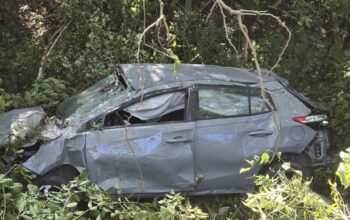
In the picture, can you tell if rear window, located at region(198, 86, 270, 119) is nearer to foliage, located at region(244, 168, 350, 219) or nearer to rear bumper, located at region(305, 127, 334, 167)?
rear bumper, located at region(305, 127, 334, 167)

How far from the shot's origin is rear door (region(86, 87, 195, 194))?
6.10 meters

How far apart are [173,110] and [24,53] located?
4.29m

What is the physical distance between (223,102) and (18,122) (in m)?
2.44

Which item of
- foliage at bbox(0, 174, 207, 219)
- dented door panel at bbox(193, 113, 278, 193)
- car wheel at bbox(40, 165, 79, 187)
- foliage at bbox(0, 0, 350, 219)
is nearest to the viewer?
foliage at bbox(0, 174, 207, 219)

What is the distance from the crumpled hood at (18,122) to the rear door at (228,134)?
1.92 metres

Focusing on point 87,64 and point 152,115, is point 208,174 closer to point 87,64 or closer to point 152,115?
point 152,115

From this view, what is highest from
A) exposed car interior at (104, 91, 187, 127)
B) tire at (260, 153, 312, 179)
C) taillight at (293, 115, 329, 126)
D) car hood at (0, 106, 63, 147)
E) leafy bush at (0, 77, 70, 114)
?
exposed car interior at (104, 91, 187, 127)

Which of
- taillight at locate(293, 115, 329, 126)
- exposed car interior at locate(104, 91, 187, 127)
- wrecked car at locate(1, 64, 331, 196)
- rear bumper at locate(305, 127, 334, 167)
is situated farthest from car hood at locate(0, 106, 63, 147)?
rear bumper at locate(305, 127, 334, 167)

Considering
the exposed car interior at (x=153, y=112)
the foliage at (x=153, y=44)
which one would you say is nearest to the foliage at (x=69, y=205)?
the exposed car interior at (x=153, y=112)

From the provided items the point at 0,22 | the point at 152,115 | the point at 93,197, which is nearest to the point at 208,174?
the point at 152,115

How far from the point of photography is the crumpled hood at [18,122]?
6055mm

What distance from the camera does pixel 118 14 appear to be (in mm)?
9883

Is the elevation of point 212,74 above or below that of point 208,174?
above

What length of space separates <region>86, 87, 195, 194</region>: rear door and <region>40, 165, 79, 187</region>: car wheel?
232 millimetres
